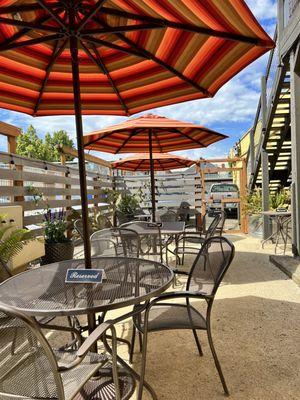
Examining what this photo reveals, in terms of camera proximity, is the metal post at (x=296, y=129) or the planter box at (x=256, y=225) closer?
the metal post at (x=296, y=129)

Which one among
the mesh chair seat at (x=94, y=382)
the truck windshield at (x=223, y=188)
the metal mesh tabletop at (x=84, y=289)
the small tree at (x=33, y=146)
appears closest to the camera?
the mesh chair seat at (x=94, y=382)

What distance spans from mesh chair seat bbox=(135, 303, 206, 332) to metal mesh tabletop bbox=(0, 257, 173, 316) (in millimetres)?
294

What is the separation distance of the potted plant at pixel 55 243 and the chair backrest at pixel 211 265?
10.6ft

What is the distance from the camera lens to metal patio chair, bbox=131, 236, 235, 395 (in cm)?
213

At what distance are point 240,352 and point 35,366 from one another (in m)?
1.79

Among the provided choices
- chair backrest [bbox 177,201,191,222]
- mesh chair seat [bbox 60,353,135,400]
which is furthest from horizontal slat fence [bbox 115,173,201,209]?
mesh chair seat [bbox 60,353,135,400]

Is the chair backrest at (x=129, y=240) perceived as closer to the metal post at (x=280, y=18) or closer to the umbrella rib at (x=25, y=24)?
the umbrella rib at (x=25, y=24)

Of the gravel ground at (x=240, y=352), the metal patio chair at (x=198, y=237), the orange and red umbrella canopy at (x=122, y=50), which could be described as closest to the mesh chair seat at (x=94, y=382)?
the gravel ground at (x=240, y=352)

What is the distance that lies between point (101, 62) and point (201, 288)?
2.08 meters

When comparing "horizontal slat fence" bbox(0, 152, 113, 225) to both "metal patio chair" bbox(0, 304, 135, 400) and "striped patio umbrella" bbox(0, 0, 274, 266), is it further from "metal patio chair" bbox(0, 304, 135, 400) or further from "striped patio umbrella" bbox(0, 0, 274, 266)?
"metal patio chair" bbox(0, 304, 135, 400)

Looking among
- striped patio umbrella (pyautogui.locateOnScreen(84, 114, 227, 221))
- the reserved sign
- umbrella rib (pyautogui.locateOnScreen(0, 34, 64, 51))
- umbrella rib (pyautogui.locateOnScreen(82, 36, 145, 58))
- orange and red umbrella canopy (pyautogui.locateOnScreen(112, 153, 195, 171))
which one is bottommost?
the reserved sign

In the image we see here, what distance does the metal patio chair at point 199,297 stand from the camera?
213 cm

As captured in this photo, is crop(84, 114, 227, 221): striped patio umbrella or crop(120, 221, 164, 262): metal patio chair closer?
crop(120, 221, 164, 262): metal patio chair

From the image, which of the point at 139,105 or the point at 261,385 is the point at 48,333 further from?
the point at 139,105
